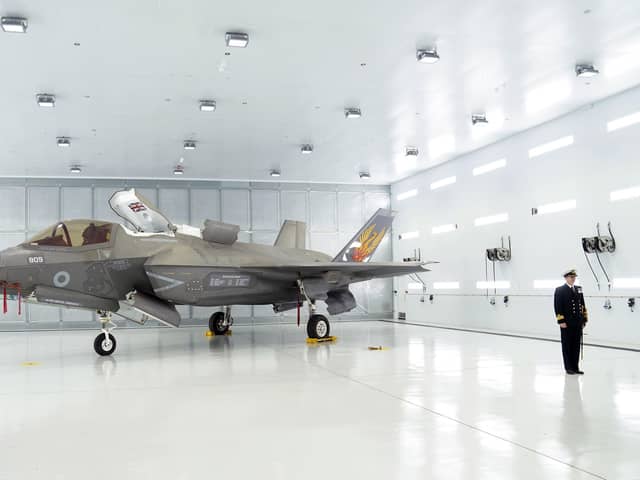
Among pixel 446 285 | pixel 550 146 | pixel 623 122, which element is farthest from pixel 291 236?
pixel 623 122

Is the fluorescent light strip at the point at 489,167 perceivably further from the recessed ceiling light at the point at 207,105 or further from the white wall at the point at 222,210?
the recessed ceiling light at the point at 207,105

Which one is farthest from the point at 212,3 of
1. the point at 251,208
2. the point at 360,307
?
the point at 360,307

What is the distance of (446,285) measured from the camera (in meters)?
20.6

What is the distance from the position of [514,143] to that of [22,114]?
1313 centimetres

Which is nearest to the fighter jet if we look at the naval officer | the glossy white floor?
the glossy white floor

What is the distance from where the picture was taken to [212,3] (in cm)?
853

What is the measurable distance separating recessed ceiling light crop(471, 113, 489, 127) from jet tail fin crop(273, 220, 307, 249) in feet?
21.0

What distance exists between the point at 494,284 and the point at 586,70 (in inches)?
309

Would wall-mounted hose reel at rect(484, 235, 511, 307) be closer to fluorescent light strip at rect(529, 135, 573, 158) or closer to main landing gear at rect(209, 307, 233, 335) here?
fluorescent light strip at rect(529, 135, 573, 158)

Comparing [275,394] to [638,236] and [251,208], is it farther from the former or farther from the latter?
[251,208]

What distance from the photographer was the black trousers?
8.59m

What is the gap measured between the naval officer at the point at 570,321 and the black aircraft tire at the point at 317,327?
6.69 metres

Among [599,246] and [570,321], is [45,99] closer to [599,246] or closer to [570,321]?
[570,321]

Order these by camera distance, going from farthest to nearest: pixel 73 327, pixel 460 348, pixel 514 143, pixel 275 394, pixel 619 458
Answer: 1. pixel 73 327
2. pixel 514 143
3. pixel 460 348
4. pixel 275 394
5. pixel 619 458
